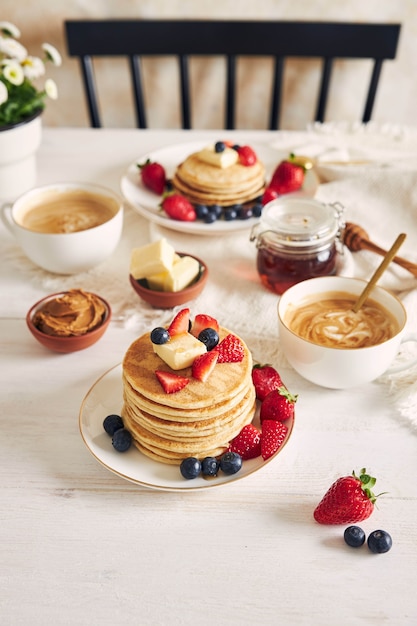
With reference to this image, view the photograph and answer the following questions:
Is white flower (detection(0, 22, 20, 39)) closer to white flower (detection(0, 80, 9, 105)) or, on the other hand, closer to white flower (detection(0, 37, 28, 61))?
white flower (detection(0, 37, 28, 61))

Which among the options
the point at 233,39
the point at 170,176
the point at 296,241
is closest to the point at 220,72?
the point at 233,39

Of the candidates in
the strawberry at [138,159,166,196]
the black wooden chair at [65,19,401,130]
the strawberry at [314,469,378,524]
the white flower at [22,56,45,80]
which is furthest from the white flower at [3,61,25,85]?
the strawberry at [314,469,378,524]

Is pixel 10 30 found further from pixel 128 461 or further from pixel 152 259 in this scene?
pixel 128 461

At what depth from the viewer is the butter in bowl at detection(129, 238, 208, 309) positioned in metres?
1.46

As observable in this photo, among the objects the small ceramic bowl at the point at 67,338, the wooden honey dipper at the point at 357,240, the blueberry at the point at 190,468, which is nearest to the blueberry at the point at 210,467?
the blueberry at the point at 190,468

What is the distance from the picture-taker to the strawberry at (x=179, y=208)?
175cm

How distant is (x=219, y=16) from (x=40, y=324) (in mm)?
1874

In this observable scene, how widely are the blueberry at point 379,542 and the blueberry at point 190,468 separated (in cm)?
28

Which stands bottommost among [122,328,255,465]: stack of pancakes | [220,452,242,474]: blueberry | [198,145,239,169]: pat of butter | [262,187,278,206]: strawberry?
[262,187,278,206]: strawberry

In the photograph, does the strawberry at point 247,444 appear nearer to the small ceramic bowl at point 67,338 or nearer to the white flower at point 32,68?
the small ceramic bowl at point 67,338

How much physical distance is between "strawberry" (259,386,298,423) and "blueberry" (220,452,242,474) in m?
0.11

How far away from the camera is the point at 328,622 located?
0.92 metres

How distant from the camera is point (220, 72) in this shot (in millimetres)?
Result: 2938

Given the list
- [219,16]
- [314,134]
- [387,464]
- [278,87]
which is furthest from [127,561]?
[219,16]
